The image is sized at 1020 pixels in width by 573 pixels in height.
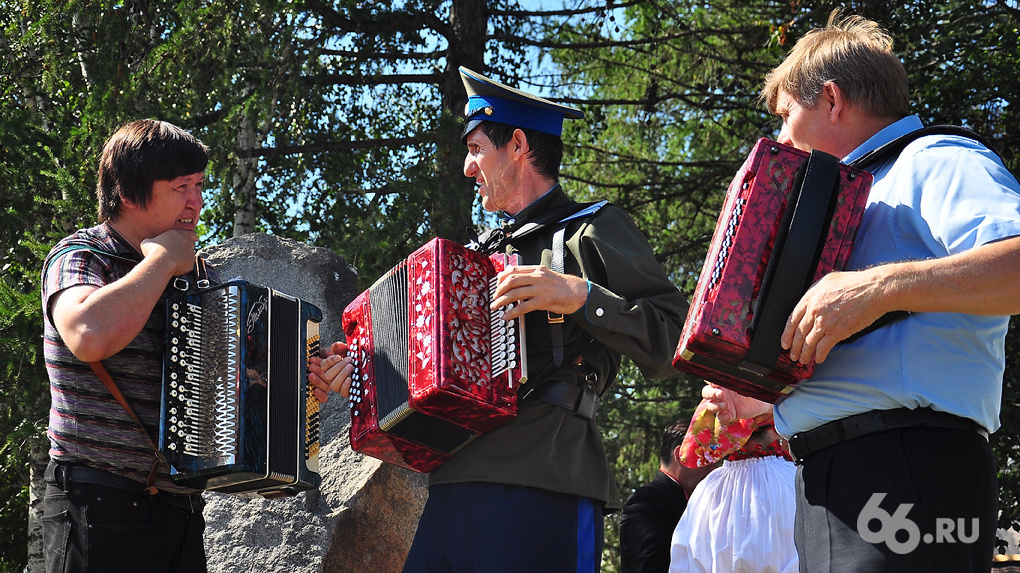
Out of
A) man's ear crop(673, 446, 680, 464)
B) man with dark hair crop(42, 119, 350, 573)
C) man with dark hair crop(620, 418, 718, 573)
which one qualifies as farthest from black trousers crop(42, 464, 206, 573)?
man's ear crop(673, 446, 680, 464)

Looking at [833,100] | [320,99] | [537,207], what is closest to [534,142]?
[537,207]

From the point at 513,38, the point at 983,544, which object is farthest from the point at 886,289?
the point at 513,38

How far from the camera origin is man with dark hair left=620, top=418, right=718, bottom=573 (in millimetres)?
4672

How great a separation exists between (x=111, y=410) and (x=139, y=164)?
80 cm

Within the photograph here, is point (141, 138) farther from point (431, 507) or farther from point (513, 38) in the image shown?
point (513, 38)

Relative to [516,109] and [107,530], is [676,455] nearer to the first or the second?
[516,109]

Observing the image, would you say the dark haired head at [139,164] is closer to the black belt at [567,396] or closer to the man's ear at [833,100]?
→ the black belt at [567,396]

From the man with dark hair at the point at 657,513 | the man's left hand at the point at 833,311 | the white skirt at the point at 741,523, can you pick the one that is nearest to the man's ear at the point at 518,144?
the man's left hand at the point at 833,311

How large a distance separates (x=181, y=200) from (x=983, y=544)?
2.49m

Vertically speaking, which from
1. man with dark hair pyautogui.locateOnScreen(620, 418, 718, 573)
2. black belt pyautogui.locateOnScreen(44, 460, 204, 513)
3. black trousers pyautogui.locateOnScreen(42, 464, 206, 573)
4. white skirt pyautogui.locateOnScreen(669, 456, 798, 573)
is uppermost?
black belt pyautogui.locateOnScreen(44, 460, 204, 513)

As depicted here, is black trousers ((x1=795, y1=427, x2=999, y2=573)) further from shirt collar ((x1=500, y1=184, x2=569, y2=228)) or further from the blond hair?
shirt collar ((x1=500, y1=184, x2=569, y2=228))

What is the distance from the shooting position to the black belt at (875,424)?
2000 millimetres

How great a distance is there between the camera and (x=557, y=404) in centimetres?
286

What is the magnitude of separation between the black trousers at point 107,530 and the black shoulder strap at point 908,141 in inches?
87.0
